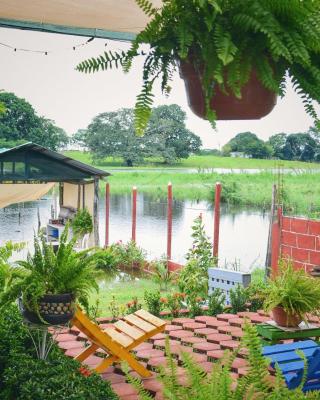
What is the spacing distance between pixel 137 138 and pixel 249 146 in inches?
61.3

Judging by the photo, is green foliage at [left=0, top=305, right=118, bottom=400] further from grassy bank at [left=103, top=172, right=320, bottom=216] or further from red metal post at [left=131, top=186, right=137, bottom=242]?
red metal post at [left=131, top=186, right=137, bottom=242]

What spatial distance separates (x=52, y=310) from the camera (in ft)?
9.54

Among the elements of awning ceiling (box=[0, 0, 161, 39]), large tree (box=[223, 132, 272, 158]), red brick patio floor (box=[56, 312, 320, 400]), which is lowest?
red brick patio floor (box=[56, 312, 320, 400])

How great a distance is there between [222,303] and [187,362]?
13.4 ft

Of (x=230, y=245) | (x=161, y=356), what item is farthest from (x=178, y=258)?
(x=161, y=356)

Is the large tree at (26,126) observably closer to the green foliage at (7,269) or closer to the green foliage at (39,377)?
the green foliage at (7,269)

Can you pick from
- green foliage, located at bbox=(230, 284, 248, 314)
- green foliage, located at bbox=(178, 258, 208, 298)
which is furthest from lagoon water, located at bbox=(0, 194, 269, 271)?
green foliage, located at bbox=(230, 284, 248, 314)

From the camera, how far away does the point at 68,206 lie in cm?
1200

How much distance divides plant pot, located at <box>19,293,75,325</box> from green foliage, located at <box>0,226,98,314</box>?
0.11 ft

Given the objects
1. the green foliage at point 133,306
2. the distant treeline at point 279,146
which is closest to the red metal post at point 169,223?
the distant treeline at point 279,146

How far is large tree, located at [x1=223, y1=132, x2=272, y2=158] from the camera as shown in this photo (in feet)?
23.5

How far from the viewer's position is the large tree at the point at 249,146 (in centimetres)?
715

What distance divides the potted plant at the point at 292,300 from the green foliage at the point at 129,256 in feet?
19.2

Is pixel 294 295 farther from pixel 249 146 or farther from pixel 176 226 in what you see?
pixel 176 226
